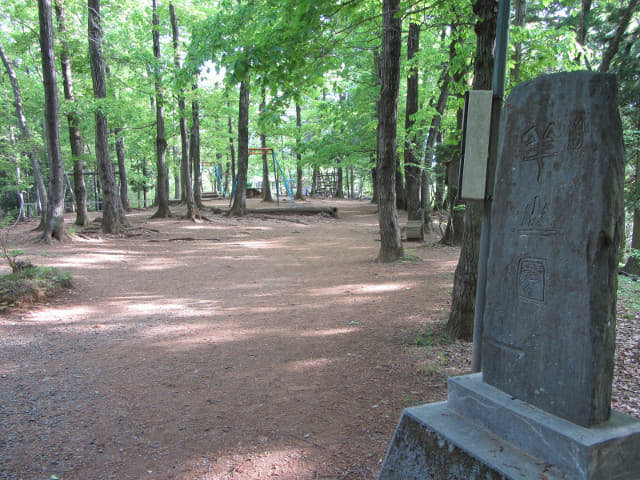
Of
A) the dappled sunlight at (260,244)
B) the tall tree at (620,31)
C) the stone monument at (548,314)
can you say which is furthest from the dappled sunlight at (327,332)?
the tall tree at (620,31)

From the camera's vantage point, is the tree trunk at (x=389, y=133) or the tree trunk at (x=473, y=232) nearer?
the tree trunk at (x=473, y=232)

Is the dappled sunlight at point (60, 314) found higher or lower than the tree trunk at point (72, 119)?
lower

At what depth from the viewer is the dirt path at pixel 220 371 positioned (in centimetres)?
302

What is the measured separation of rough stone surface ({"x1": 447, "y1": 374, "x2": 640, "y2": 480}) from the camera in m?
1.84

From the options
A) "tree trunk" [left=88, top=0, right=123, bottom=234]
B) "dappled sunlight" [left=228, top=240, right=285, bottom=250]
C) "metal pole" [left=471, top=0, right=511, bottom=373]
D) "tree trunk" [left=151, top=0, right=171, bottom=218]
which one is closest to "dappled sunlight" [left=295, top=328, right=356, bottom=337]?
"metal pole" [left=471, top=0, right=511, bottom=373]

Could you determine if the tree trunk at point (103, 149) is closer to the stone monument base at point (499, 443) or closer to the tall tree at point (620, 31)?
the stone monument base at point (499, 443)

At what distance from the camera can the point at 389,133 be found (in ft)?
30.6

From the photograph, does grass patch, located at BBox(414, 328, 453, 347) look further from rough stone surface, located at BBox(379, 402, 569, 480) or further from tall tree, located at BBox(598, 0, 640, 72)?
tall tree, located at BBox(598, 0, 640, 72)

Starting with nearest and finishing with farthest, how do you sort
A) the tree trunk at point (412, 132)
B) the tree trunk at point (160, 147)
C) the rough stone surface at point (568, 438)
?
the rough stone surface at point (568, 438), the tree trunk at point (412, 132), the tree trunk at point (160, 147)

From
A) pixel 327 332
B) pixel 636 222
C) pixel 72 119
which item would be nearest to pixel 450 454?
pixel 327 332

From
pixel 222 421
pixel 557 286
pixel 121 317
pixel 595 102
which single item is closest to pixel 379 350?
pixel 222 421

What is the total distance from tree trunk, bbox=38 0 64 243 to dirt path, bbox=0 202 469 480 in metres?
2.87

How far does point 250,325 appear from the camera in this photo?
20.2 feet

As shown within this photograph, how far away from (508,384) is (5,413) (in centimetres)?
404
